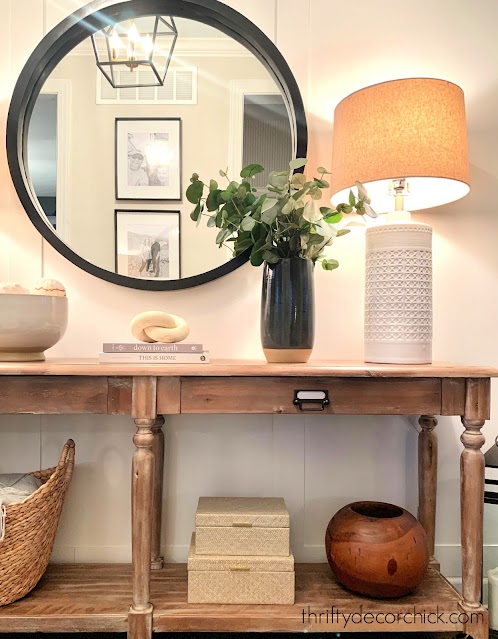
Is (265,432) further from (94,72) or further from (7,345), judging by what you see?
(94,72)

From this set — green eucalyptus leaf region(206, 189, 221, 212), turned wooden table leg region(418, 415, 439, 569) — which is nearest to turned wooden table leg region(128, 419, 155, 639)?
green eucalyptus leaf region(206, 189, 221, 212)

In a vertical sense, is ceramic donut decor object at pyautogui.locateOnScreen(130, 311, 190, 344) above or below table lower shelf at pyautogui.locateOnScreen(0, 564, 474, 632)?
above

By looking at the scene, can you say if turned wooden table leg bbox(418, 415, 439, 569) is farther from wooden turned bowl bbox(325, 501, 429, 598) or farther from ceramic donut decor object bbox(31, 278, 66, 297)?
ceramic donut decor object bbox(31, 278, 66, 297)

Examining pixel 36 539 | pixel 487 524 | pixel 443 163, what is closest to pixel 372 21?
pixel 443 163

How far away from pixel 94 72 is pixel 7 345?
2.93 ft

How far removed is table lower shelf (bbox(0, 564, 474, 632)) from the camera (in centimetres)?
125

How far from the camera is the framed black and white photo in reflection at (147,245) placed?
1618 millimetres

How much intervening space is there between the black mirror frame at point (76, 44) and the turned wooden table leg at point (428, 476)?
74 cm

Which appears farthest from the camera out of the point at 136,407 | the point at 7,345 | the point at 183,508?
the point at 183,508

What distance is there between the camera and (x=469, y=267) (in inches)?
65.2

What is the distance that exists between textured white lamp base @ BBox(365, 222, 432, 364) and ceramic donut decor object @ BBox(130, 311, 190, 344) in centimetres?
52

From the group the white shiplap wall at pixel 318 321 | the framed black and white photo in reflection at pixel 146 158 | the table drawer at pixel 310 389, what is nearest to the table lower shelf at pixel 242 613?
the white shiplap wall at pixel 318 321

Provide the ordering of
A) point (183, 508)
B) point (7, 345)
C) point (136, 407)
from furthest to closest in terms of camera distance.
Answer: point (183, 508) < point (7, 345) < point (136, 407)

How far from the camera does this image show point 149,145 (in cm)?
163
